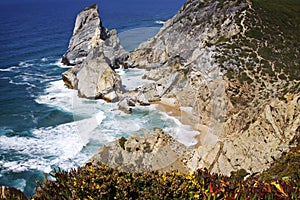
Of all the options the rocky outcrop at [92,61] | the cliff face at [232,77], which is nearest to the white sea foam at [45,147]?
the rocky outcrop at [92,61]

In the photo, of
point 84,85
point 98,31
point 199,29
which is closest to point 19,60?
point 98,31

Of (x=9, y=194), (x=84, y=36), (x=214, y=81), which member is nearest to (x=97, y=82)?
(x=214, y=81)

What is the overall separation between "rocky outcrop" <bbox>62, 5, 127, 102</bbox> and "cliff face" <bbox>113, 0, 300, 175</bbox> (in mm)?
4158

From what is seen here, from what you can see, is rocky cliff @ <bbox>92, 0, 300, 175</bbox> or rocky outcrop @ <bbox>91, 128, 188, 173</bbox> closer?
rocky outcrop @ <bbox>91, 128, 188, 173</bbox>

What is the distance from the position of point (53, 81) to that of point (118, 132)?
129 feet

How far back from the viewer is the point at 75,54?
57312 millimetres

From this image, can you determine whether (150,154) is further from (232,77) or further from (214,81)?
(232,77)

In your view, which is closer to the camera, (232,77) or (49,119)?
(232,77)

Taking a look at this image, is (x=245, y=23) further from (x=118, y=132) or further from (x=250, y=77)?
(x=118, y=132)

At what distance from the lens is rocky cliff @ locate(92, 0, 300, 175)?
13.9 m

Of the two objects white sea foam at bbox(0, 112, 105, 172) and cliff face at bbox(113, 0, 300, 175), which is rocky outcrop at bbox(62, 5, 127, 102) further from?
white sea foam at bbox(0, 112, 105, 172)

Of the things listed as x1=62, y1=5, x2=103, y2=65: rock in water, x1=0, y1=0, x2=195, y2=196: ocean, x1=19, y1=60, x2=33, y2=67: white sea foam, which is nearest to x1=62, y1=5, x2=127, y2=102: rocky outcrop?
x1=62, y1=5, x2=103, y2=65: rock in water

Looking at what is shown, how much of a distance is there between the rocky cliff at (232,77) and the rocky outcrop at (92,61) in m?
3.82

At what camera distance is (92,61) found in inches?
1650
